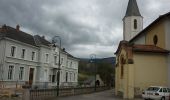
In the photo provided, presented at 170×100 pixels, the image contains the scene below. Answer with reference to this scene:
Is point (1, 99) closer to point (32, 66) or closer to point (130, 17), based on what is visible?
point (32, 66)

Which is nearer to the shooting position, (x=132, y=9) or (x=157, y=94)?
(x=157, y=94)

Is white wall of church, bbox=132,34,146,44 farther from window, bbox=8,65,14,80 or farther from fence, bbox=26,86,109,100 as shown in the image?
window, bbox=8,65,14,80

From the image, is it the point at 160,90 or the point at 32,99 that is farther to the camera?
the point at 160,90

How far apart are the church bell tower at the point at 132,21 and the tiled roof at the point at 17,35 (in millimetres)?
20090

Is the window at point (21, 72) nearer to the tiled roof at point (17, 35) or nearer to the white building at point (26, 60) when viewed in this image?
the white building at point (26, 60)

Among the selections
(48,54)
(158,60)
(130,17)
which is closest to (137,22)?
(130,17)

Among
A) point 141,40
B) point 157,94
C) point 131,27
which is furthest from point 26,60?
point 157,94

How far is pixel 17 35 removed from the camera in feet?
144

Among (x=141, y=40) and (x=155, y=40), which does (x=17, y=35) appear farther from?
(x=155, y=40)

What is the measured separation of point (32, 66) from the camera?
46.3m

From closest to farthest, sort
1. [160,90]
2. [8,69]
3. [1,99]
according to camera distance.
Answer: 1. [1,99]
2. [160,90]
3. [8,69]

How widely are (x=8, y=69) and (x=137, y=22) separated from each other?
28.4m

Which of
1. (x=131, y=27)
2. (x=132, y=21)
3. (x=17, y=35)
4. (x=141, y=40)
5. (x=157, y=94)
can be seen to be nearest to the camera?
(x=157, y=94)

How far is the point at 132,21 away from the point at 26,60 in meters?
23.5
